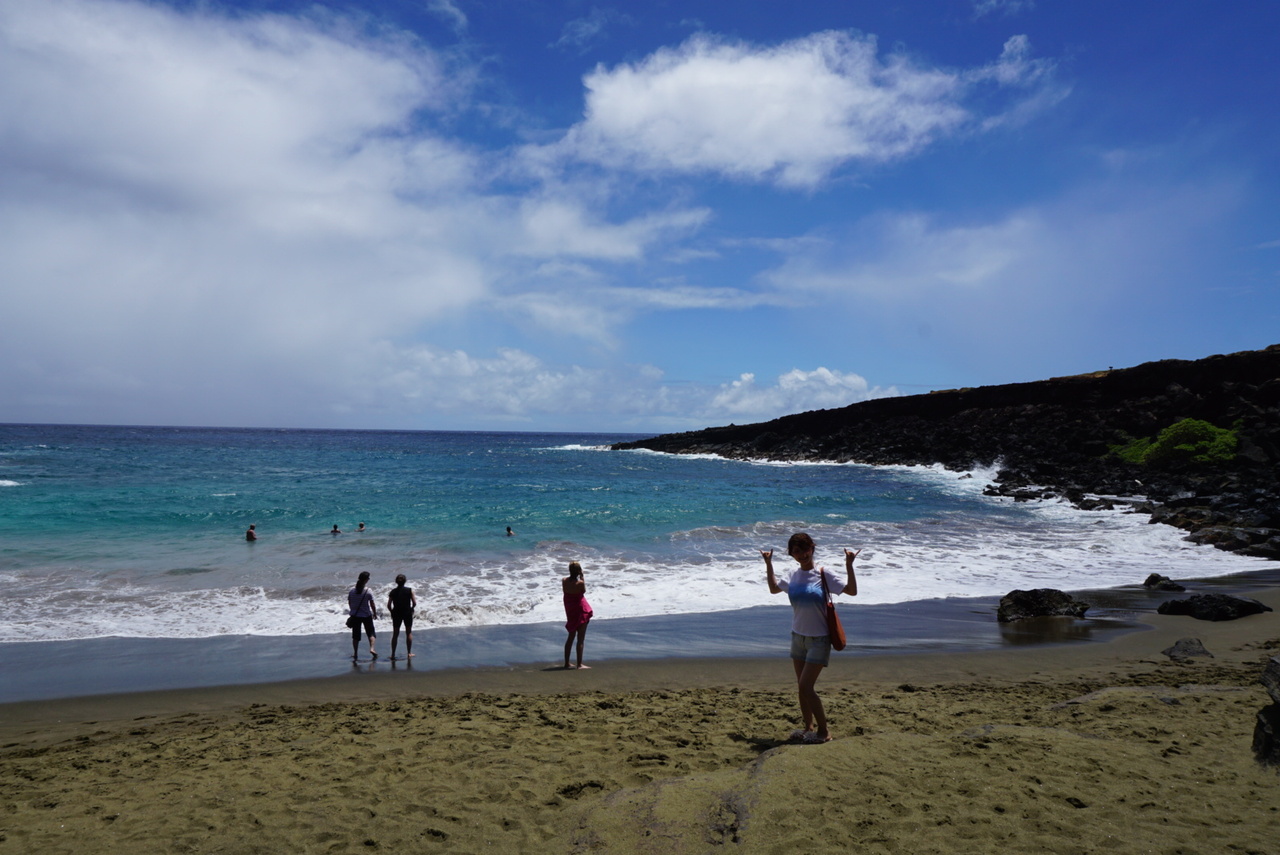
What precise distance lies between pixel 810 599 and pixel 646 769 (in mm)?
1922

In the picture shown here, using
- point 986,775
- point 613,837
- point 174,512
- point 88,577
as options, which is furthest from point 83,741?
point 174,512

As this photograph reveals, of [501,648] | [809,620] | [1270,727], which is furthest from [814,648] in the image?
[501,648]

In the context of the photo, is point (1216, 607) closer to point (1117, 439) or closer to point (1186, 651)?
point (1186, 651)

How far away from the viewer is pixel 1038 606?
1215cm

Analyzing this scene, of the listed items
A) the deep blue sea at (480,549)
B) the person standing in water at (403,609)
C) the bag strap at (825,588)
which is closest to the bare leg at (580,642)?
the person standing in water at (403,609)

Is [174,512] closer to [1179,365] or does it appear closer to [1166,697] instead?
[1166,697]

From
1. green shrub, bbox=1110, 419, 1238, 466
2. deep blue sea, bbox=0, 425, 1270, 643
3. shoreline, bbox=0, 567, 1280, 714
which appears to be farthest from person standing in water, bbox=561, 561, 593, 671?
green shrub, bbox=1110, 419, 1238, 466

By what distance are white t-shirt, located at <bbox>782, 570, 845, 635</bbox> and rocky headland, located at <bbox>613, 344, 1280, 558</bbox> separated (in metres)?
18.8

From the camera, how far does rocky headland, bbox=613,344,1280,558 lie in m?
26.5

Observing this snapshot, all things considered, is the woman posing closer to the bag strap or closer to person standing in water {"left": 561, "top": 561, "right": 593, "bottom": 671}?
the bag strap

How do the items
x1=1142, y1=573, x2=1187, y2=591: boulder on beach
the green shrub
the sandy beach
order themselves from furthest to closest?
the green shrub, x1=1142, y1=573, x2=1187, y2=591: boulder on beach, the sandy beach

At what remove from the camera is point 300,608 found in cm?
1276

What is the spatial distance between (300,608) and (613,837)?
1041cm

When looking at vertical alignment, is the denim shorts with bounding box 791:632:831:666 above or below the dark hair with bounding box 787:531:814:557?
below
